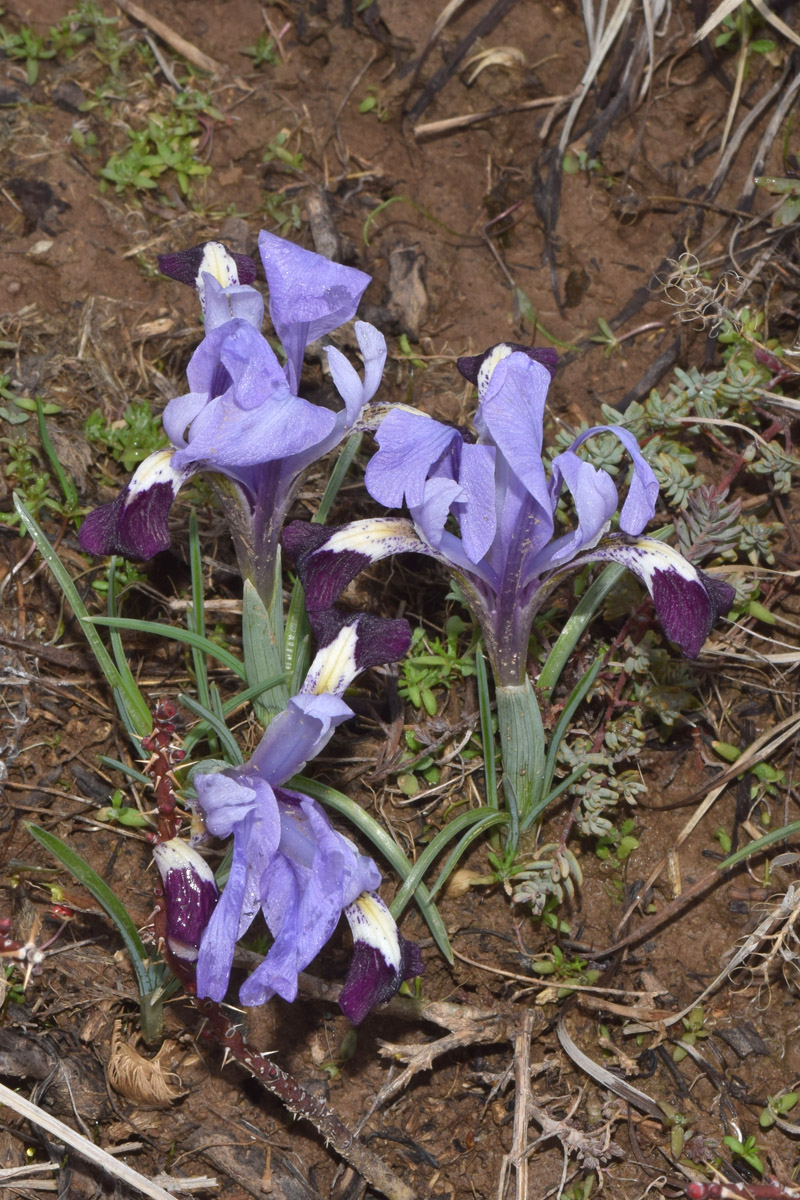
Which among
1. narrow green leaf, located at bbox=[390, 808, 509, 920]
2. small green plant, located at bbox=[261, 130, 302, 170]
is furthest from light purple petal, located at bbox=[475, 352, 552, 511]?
small green plant, located at bbox=[261, 130, 302, 170]

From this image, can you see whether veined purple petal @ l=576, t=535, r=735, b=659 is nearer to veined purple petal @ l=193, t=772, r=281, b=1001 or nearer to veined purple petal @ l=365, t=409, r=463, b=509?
veined purple petal @ l=365, t=409, r=463, b=509

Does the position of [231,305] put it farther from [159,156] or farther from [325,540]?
[159,156]

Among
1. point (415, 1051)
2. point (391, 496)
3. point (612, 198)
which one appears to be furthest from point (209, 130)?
point (415, 1051)

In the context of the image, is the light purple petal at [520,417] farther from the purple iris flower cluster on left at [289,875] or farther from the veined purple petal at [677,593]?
the purple iris flower cluster on left at [289,875]

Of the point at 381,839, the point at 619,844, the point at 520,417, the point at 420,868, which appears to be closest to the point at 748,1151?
the point at 619,844

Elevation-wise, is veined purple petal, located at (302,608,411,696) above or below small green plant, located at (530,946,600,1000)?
above
